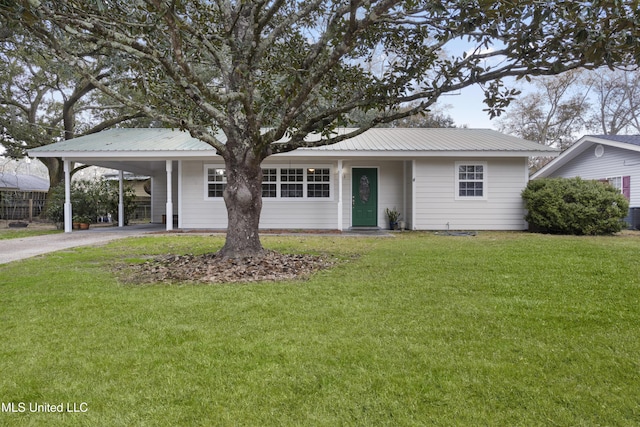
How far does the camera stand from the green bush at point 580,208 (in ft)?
33.4

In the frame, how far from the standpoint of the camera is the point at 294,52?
23.2 feet

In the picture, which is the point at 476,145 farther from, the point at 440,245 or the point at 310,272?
the point at 310,272

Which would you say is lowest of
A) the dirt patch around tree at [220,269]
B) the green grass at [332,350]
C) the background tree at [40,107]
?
the green grass at [332,350]

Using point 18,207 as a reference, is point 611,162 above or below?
above

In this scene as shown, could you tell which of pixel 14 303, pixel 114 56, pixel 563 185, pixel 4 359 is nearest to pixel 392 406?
pixel 4 359

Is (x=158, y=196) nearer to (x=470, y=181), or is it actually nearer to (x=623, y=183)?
(x=470, y=181)

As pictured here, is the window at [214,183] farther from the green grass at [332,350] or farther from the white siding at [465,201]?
the green grass at [332,350]

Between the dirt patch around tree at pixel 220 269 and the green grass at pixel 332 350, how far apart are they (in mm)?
379

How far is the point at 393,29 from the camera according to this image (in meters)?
6.33

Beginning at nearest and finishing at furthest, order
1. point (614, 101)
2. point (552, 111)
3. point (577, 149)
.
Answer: point (577, 149) → point (614, 101) → point (552, 111)

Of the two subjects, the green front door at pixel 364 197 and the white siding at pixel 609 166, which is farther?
the white siding at pixel 609 166

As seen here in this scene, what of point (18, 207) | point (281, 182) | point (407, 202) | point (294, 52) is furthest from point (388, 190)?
point (18, 207)

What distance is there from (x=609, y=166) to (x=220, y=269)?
16075mm

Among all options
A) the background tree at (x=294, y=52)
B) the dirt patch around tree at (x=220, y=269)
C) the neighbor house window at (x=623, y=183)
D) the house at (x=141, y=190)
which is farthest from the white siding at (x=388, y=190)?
the house at (x=141, y=190)
